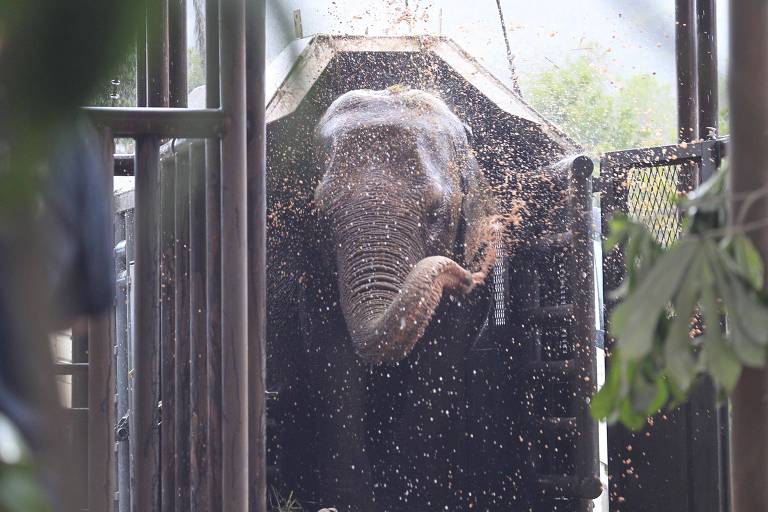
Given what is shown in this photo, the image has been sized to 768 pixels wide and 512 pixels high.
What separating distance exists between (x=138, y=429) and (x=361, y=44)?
4.77 meters

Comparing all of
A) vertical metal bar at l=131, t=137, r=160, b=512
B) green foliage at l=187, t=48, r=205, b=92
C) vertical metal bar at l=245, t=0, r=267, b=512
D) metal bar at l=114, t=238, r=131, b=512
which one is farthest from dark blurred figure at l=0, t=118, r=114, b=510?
green foliage at l=187, t=48, r=205, b=92

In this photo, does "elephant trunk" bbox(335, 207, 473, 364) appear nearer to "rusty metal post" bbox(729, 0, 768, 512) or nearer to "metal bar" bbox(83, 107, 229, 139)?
"metal bar" bbox(83, 107, 229, 139)

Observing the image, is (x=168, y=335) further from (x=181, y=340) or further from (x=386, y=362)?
(x=386, y=362)

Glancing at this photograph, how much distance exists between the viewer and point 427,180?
229 inches

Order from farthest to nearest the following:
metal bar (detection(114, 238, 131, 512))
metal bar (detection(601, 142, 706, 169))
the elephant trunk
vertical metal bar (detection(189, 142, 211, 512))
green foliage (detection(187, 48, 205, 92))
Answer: green foliage (detection(187, 48, 205, 92)) < the elephant trunk < metal bar (detection(114, 238, 131, 512)) < metal bar (detection(601, 142, 706, 169)) < vertical metal bar (detection(189, 142, 211, 512))

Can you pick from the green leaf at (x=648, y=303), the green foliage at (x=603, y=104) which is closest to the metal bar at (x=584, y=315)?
the green leaf at (x=648, y=303)

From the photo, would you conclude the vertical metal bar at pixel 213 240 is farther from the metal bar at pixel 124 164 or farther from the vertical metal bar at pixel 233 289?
the metal bar at pixel 124 164

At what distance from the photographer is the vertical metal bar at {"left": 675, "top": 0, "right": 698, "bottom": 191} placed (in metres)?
4.21

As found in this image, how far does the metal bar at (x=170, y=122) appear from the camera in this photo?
185 cm

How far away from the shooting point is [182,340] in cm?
252

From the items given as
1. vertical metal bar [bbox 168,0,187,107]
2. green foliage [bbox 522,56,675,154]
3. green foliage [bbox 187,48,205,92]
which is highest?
green foliage [bbox 522,56,675,154]

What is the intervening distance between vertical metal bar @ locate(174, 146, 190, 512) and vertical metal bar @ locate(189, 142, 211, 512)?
0.22ft

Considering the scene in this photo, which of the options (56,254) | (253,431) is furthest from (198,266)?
(56,254)

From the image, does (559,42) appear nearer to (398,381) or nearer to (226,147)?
(398,381)
